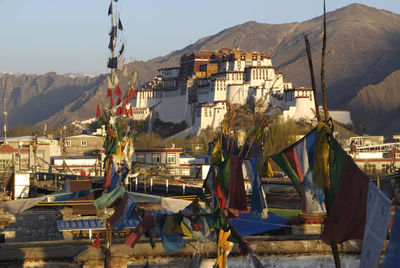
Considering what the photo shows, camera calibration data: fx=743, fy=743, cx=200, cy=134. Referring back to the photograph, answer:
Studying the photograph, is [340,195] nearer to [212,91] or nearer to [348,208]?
[348,208]

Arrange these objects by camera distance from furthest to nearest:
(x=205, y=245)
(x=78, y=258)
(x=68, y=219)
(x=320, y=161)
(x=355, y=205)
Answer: (x=68, y=219) → (x=205, y=245) → (x=78, y=258) → (x=320, y=161) → (x=355, y=205)

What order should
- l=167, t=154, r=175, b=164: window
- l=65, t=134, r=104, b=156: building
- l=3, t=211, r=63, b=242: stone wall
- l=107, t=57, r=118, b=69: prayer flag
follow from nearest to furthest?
1. l=107, t=57, r=118, b=69: prayer flag
2. l=3, t=211, r=63, b=242: stone wall
3. l=167, t=154, r=175, b=164: window
4. l=65, t=134, r=104, b=156: building

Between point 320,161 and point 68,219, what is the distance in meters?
10.7

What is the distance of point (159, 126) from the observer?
429 feet

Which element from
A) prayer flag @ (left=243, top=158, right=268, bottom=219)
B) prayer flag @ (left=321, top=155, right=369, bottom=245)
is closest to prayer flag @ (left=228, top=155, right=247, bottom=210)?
prayer flag @ (left=243, top=158, right=268, bottom=219)

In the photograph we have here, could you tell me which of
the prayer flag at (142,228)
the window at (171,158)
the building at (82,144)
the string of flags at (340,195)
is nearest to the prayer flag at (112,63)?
the prayer flag at (142,228)

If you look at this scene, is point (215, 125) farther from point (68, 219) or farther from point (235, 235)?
point (235, 235)

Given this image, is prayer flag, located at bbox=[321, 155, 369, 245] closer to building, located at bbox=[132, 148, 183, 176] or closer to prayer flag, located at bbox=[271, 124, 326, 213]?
prayer flag, located at bbox=[271, 124, 326, 213]

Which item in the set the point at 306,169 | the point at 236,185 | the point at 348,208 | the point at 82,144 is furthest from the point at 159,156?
the point at 348,208

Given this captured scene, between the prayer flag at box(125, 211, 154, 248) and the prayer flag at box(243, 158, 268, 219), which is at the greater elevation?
the prayer flag at box(243, 158, 268, 219)

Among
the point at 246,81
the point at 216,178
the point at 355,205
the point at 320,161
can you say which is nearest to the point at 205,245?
the point at 216,178

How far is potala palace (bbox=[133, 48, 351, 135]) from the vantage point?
375 feet

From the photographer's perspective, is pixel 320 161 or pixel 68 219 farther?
pixel 68 219

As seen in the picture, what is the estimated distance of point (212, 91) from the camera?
124m
